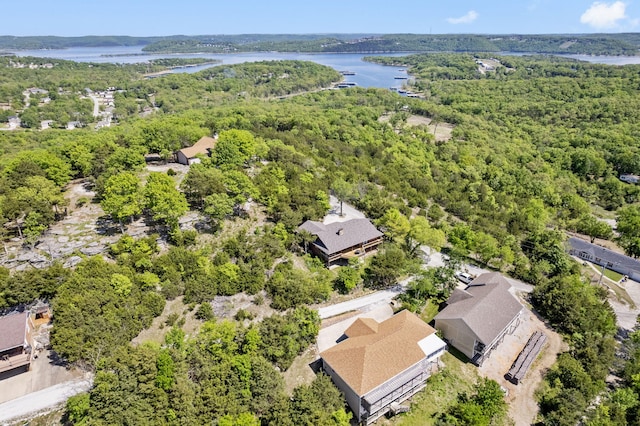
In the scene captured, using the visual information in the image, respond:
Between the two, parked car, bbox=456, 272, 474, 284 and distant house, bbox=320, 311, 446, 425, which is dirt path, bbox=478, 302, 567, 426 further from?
parked car, bbox=456, 272, 474, 284

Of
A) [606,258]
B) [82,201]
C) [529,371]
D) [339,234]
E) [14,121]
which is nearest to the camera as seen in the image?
[529,371]

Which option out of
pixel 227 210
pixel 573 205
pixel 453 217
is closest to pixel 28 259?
pixel 227 210

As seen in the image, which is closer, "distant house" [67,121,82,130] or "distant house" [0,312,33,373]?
"distant house" [0,312,33,373]

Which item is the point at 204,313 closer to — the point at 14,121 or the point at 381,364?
the point at 381,364

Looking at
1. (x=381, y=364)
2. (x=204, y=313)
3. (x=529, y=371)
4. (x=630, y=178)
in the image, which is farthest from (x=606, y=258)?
(x=630, y=178)

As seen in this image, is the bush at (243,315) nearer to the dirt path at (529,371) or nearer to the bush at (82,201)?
the dirt path at (529,371)

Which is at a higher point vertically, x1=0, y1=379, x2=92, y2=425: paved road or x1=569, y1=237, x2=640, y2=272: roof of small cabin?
x1=0, y1=379, x2=92, y2=425: paved road

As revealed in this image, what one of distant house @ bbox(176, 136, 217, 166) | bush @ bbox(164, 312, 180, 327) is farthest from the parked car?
distant house @ bbox(176, 136, 217, 166)
